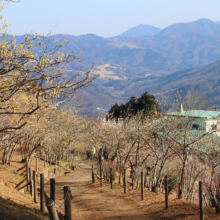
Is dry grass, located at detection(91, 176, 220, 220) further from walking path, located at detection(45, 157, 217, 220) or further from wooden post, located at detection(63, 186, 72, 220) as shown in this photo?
wooden post, located at detection(63, 186, 72, 220)

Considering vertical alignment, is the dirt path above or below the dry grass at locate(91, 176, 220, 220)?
below

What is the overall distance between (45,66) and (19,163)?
19135mm

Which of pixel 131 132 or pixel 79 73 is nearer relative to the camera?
pixel 79 73

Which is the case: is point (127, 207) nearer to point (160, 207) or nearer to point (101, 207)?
point (101, 207)

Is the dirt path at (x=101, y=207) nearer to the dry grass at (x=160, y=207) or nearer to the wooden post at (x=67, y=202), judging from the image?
the dry grass at (x=160, y=207)

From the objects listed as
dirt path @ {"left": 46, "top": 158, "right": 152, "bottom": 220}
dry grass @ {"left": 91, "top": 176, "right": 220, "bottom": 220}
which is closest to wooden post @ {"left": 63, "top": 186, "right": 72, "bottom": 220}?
dirt path @ {"left": 46, "top": 158, "right": 152, "bottom": 220}

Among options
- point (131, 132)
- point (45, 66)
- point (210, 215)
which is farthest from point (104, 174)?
point (45, 66)

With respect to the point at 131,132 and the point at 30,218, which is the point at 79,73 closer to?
the point at 30,218

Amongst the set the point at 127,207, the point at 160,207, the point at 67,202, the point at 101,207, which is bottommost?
the point at 101,207

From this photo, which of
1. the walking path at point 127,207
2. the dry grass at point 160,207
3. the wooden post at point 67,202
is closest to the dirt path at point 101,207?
the walking path at point 127,207

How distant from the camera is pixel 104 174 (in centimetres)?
2478

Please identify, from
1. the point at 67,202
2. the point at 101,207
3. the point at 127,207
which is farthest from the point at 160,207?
the point at 67,202

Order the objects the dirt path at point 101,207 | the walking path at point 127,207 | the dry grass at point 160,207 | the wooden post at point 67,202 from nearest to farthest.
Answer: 1. the wooden post at point 67,202
2. the dry grass at point 160,207
3. the walking path at point 127,207
4. the dirt path at point 101,207

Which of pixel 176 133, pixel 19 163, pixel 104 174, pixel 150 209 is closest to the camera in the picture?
pixel 150 209
